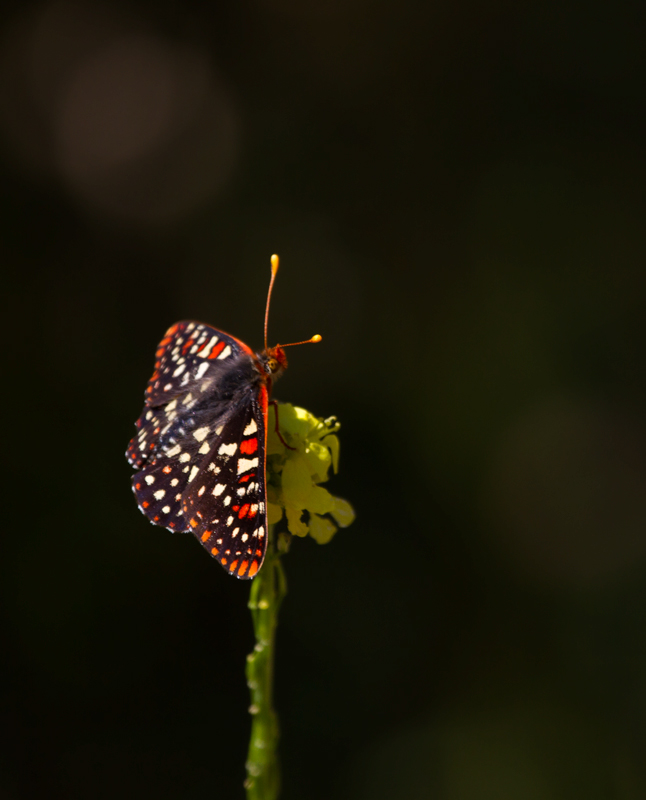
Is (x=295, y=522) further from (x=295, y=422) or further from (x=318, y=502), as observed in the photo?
(x=295, y=422)

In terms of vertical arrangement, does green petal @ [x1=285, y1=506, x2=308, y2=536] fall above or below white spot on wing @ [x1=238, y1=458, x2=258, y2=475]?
below

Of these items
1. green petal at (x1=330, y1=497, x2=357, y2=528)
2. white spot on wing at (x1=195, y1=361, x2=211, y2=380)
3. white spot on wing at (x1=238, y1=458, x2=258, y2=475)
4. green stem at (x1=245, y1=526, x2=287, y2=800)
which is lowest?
green stem at (x1=245, y1=526, x2=287, y2=800)

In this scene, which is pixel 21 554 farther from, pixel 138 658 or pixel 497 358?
pixel 497 358

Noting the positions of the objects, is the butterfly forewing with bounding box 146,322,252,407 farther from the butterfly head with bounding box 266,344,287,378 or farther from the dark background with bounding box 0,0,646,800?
the dark background with bounding box 0,0,646,800

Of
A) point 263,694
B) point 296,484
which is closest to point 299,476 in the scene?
point 296,484

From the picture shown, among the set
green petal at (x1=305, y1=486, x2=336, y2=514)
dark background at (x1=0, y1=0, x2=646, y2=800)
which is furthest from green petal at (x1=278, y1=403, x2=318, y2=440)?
dark background at (x1=0, y1=0, x2=646, y2=800)
